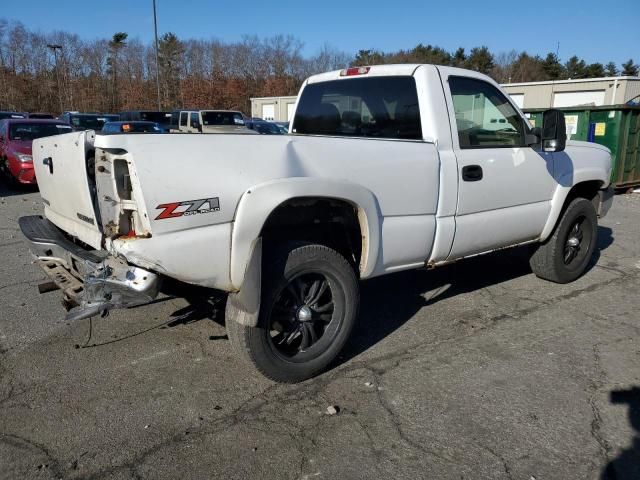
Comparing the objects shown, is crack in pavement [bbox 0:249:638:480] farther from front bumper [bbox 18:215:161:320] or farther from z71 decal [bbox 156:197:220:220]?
z71 decal [bbox 156:197:220:220]

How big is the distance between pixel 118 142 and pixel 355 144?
1.47m

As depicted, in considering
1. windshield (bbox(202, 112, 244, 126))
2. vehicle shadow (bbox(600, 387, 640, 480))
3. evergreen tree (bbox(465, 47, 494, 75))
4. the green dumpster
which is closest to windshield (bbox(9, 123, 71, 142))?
windshield (bbox(202, 112, 244, 126))

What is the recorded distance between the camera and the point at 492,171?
426cm

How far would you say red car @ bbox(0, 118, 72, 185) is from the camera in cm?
1191

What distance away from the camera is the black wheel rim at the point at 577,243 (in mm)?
5555

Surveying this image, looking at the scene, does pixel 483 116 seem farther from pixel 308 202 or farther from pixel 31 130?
pixel 31 130

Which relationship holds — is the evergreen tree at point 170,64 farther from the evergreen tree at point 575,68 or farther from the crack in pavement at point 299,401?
the crack in pavement at point 299,401

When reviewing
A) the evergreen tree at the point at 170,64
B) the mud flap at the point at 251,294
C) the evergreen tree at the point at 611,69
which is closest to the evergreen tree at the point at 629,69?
the evergreen tree at the point at 611,69

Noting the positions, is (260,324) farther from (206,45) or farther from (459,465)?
(206,45)

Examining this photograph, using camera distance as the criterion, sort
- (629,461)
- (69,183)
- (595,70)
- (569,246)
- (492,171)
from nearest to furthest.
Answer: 1. (629,461)
2. (69,183)
3. (492,171)
4. (569,246)
5. (595,70)

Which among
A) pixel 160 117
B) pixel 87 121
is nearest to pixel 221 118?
pixel 160 117

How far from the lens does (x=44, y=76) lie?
55.4 m

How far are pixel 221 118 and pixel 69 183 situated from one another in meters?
18.7

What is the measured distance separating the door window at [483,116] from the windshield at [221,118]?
17.1 meters
